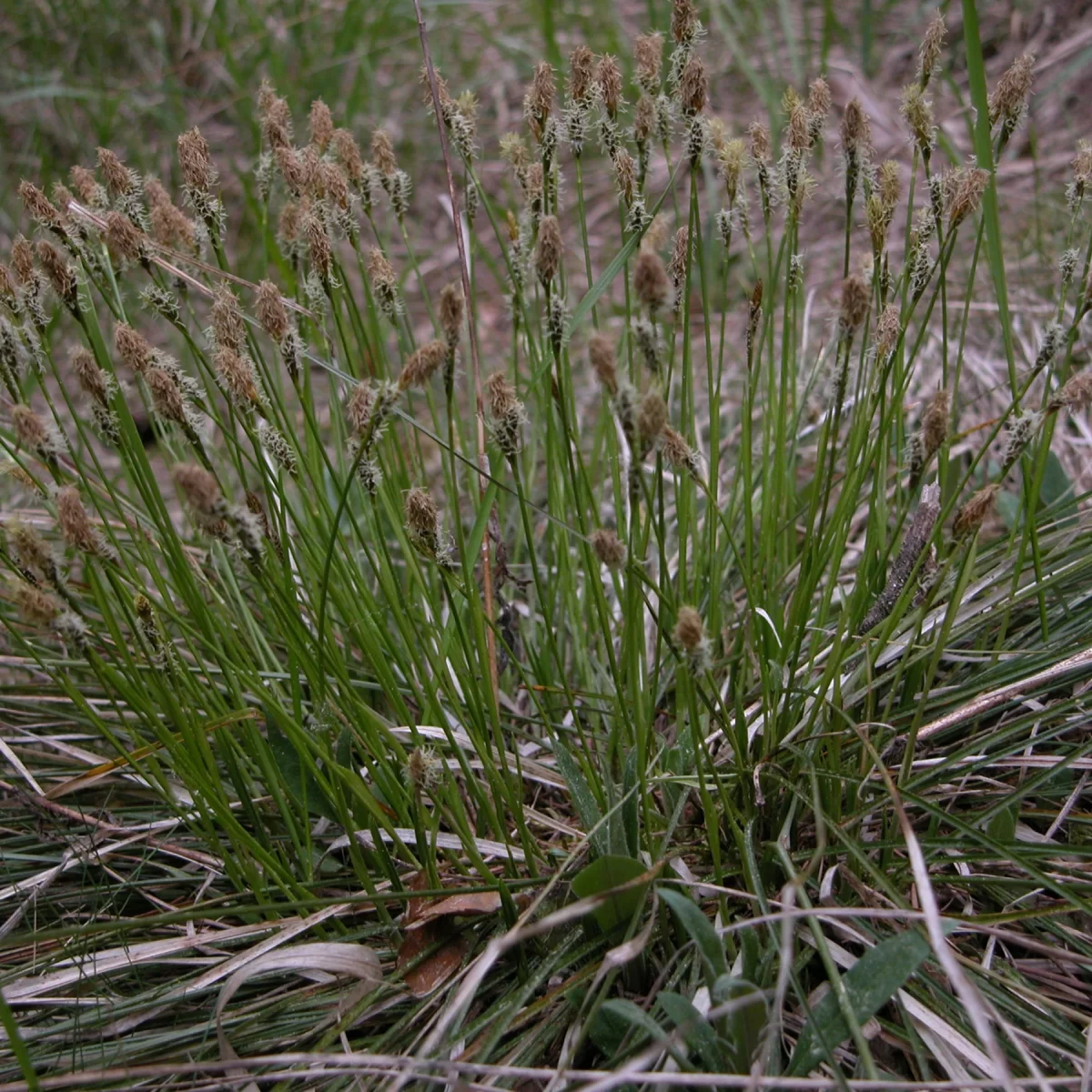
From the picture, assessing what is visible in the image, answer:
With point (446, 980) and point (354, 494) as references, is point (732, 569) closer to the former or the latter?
point (354, 494)

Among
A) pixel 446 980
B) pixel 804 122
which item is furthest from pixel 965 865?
pixel 804 122

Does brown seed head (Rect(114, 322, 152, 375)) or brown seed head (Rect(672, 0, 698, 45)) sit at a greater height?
brown seed head (Rect(672, 0, 698, 45))

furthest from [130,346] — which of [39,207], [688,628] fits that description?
[688,628]

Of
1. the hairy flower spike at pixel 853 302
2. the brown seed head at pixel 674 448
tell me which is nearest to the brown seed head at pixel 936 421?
the hairy flower spike at pixel 853 302

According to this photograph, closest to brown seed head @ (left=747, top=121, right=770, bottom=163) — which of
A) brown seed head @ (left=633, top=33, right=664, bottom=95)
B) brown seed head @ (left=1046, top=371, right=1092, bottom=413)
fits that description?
brown seed head @ (left=633, top=33, right=664, bottom=95)

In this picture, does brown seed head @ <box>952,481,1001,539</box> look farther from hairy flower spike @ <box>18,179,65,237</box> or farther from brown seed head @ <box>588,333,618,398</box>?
hairy flower spike @ <box>18,179,65,237</box>

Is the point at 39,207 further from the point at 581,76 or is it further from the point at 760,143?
the point at 760,143

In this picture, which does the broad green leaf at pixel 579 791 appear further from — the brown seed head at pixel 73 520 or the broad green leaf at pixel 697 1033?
the brown seed head at pixel 73 520
